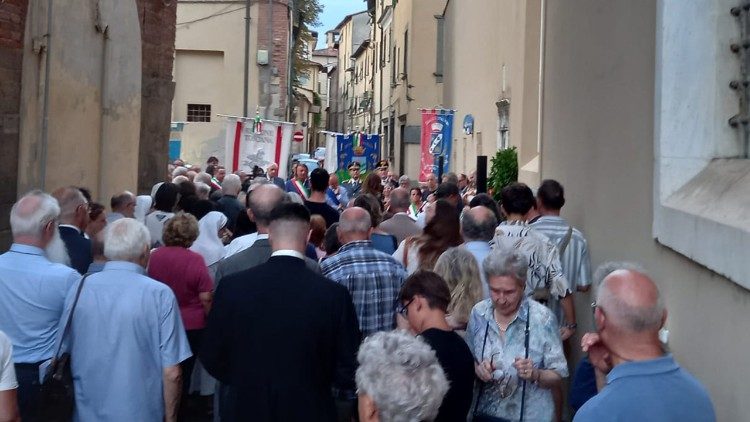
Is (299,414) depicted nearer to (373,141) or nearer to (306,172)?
(306,172)

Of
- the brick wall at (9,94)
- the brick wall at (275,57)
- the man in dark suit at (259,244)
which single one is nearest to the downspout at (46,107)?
the brick wall at (9,94)

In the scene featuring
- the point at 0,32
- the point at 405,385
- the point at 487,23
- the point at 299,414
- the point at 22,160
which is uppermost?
the point at 487,23

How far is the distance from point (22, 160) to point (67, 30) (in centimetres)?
224

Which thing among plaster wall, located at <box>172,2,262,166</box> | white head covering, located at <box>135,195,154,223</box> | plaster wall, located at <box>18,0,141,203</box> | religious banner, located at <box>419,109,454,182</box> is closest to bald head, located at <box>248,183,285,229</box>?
white head covering, located at <box>135,195,154,223</box>

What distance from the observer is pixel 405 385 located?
11.4 ft

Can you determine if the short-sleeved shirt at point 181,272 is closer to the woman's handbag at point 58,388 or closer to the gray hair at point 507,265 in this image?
the woman's handbag at point 58,388

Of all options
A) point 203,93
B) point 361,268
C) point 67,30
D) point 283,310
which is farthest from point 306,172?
point 203,93

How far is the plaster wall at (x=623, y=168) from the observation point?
15.3ft

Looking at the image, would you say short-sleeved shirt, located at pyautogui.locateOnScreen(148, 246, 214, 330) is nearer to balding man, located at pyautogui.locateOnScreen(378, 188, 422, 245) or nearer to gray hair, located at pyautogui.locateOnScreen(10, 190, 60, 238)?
gray hair, located at pyautogui.locateOnScreen(10, 190, 60, 238)

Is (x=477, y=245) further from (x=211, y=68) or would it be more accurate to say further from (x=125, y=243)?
(x=211, y=68)

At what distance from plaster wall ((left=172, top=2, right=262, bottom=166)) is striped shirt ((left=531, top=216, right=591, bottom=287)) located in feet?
98.7

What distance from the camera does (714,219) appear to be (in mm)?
4754

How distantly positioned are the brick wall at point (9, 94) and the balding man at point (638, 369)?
7.99 meters

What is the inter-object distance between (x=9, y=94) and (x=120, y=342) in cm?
565
